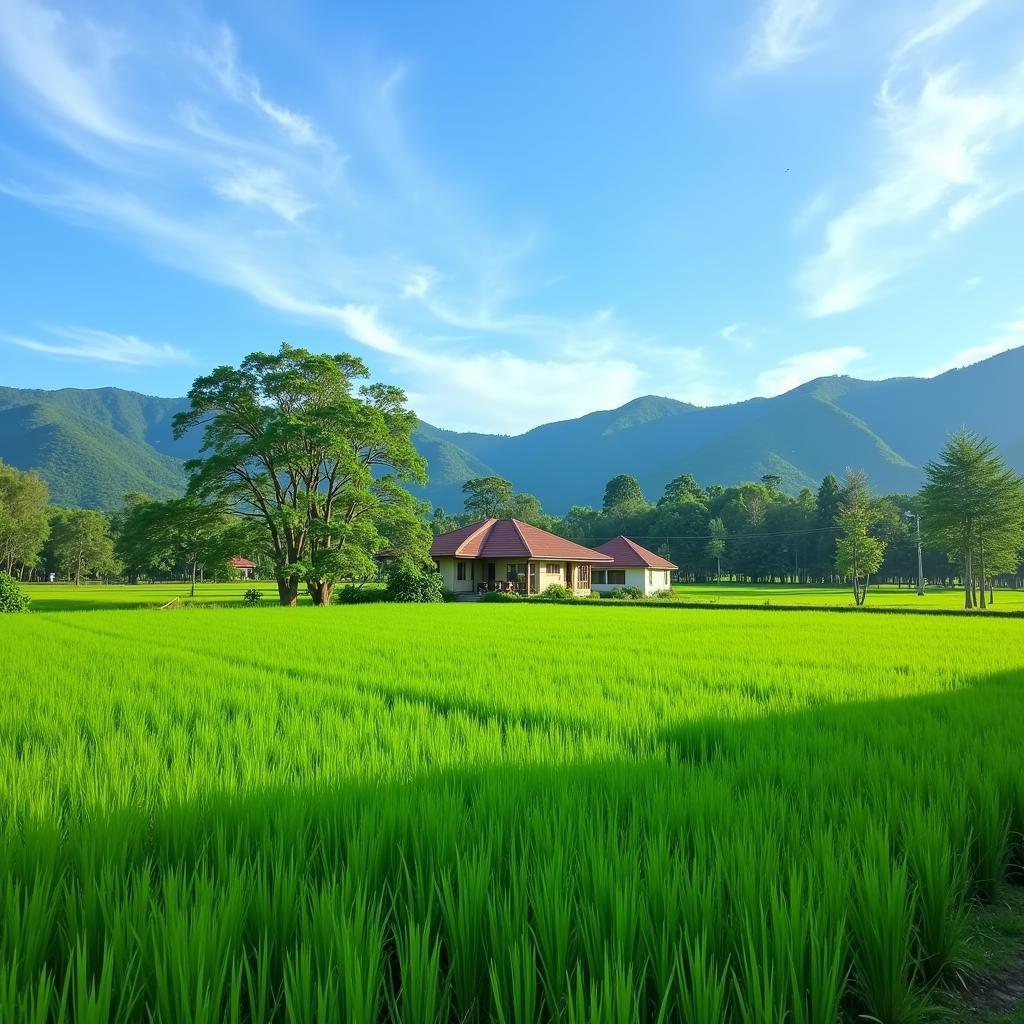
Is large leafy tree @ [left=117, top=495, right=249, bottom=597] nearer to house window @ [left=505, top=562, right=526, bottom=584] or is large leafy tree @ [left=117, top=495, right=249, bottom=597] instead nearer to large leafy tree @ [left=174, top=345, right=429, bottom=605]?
large leafy tree @ [left=174, top=345, right=429, bottom=605]

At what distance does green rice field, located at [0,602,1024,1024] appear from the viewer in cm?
164

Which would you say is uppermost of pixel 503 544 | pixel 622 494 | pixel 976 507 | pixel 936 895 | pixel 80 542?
pixel 622 494

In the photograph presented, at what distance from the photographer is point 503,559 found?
1585 inches

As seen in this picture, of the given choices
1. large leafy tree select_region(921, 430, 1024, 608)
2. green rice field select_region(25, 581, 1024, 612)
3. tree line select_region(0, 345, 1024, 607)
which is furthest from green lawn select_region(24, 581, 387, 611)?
large leafy tree select_region(921, 430, 1024, 608)

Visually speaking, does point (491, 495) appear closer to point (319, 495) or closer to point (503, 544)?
point (503, 544)

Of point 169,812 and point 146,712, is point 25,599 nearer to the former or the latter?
point 146,712

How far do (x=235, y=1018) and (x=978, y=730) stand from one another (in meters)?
5.29

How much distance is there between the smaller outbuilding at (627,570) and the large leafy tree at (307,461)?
22645 mm

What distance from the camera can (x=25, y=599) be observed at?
2730 cm

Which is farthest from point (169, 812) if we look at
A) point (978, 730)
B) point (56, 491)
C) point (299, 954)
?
point (56, 491)

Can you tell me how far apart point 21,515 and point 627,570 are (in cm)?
5155

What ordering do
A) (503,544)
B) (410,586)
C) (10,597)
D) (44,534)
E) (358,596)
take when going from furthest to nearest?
(44,534), (503,544), (358,596), (410,586), (10,597)

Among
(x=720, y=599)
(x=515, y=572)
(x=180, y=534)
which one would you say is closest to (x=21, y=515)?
(x=180, y=534)

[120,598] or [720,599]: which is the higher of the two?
[120,598]
